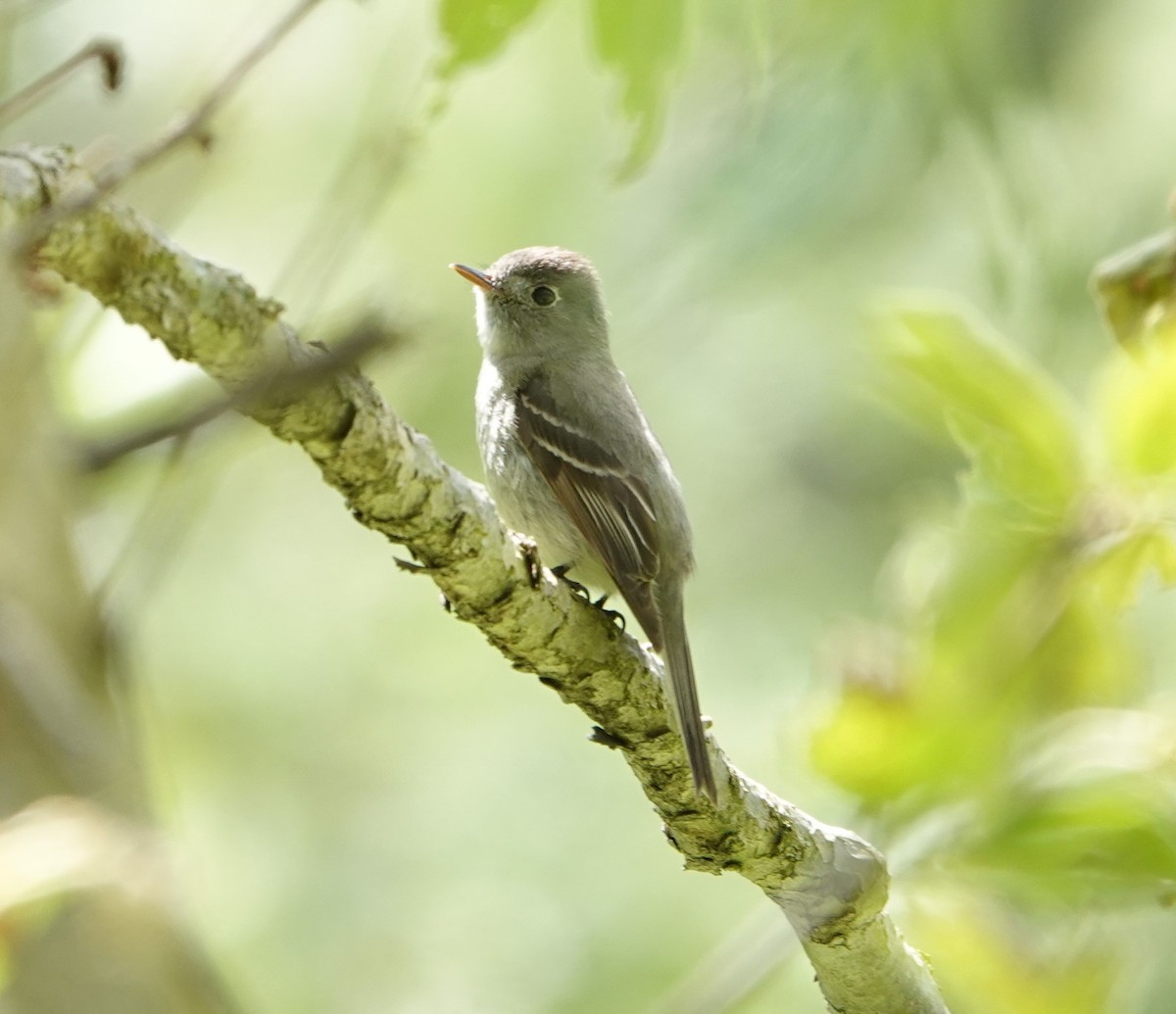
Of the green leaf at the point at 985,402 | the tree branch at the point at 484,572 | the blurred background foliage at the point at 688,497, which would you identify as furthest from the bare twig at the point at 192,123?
the green leaf at the point at 985,402

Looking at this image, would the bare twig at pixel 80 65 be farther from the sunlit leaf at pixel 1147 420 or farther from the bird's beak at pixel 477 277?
the bird's beak at pixel 477 277

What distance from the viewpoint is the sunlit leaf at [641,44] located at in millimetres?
1496

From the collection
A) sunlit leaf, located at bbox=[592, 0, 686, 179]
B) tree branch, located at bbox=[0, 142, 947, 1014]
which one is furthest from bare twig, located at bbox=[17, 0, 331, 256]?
sunlit leaf, located at bbox=[592, 0, 686, 179]

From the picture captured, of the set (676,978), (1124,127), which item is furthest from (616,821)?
(1124,127)

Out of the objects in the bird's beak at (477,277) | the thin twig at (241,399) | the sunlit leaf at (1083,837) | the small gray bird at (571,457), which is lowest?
the thin twig at (241,399)

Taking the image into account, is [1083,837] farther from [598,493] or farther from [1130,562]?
[598,493]

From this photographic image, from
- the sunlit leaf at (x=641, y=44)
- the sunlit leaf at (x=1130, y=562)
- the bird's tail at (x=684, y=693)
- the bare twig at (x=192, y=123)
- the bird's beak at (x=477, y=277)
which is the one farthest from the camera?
the bird's beak at (x=477, y=277)

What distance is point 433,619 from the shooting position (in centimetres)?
718

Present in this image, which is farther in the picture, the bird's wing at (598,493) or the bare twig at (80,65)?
the bird's wing at (598,493)

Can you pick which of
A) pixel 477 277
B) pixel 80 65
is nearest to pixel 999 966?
pixel 80 65

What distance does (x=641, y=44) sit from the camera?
1.50m

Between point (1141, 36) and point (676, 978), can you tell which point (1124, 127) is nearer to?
point (1141, 36)

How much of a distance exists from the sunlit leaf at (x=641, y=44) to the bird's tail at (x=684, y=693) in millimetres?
1323

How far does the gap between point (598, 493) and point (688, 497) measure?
14.0 ft
